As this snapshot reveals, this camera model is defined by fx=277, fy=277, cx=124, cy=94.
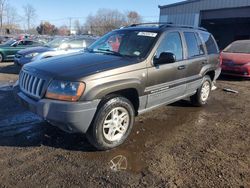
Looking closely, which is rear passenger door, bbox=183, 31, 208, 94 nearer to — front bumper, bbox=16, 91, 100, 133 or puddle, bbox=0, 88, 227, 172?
puddle, bbox=0, 88, 227, 172

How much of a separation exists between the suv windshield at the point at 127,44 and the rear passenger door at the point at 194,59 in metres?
1.06

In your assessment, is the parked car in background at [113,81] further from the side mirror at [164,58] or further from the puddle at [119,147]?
the puddle at [119,147]

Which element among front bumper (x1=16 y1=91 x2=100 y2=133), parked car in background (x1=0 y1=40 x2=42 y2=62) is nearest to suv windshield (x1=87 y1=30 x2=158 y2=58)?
front bumper (x1=16 y1=91 x2=100 y2=133)

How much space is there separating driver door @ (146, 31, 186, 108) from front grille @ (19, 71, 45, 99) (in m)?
1.70

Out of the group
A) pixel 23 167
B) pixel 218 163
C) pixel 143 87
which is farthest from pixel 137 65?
pixel 23 167

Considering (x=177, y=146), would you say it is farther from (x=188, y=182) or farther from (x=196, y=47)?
(x=196, y=47)

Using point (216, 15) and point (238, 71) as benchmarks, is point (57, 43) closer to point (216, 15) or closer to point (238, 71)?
point (238, 71)

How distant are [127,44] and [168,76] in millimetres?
932

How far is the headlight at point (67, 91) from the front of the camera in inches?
143

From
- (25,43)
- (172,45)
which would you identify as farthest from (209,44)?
(25,43)

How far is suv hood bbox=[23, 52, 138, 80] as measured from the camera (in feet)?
12.5

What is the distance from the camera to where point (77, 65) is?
4.07 m

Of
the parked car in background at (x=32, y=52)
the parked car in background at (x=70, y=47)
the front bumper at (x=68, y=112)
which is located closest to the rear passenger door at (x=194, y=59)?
the front bumper at (x=68, y=112)

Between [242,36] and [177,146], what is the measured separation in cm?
2502
